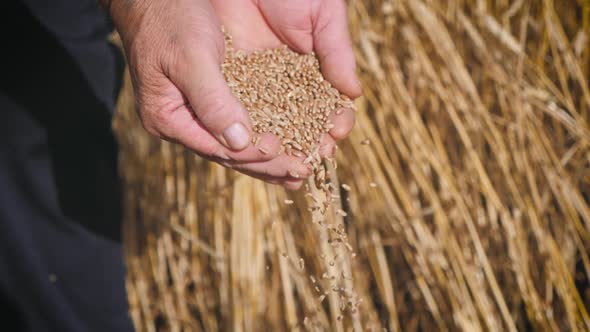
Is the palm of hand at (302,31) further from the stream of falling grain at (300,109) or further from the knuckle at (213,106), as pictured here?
the knuckle at (213,106)

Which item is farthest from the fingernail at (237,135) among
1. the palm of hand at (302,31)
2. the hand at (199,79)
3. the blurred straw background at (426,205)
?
the blurred straw background at (426,205)

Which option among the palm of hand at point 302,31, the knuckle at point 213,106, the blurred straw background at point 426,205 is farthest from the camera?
the blurred straw background at point 426,205

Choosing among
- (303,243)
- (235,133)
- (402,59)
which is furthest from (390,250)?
(235,133)

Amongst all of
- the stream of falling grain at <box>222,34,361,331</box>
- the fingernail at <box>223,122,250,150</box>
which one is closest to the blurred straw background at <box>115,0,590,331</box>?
the stream of falling grain at <box>222,34,361,331</box>

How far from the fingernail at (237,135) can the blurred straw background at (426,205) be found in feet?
1.18

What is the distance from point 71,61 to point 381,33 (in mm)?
854

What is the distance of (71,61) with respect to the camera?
0.93 m

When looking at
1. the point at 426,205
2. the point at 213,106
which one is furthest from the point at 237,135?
the point at 426,205

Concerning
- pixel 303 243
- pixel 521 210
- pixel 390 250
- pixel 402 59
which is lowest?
pixel 390 250

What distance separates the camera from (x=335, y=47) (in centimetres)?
88

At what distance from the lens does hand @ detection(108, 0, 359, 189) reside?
71cm

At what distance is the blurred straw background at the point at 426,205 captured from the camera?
1.05 metres

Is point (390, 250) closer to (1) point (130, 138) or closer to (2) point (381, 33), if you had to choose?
(2) point (381, 33)

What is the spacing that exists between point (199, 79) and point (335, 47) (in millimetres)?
288
